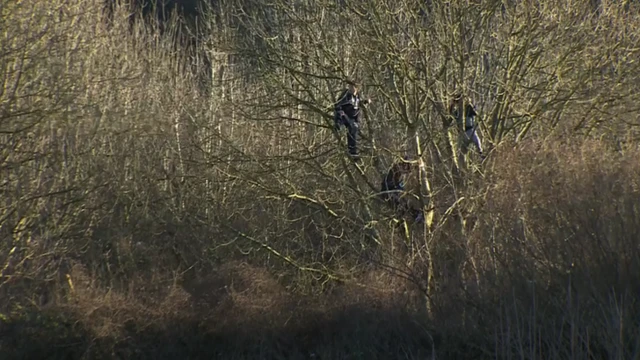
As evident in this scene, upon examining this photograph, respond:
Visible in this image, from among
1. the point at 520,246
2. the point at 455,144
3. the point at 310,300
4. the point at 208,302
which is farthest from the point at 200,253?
the point at 520,246

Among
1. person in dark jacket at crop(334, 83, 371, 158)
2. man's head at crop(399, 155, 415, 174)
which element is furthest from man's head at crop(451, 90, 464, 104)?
person in dark jacket at crop(334, 83, 371, 158)

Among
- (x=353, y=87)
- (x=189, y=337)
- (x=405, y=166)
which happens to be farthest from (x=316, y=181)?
(x=189, y=337)

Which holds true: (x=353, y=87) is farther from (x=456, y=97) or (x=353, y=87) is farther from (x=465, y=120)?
(x=465, y=120)

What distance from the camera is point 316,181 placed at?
459 inches

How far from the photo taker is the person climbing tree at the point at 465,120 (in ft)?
33.5

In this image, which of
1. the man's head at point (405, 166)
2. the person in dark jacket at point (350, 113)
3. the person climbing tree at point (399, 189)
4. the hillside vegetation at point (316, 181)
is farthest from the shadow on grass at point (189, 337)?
the person in dark jacket at point (350, 113)

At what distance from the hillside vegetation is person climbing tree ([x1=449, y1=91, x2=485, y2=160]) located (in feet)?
0.44

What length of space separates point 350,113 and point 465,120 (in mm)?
1440

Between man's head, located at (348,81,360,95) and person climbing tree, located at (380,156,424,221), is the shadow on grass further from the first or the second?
man's head, located at (348,81,360,95)

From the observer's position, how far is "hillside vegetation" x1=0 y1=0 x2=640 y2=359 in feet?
26.8

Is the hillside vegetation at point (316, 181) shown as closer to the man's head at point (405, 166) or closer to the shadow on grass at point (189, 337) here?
the shadow on grass at point (189, 337)

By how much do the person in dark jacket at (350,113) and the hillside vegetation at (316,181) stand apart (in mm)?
168

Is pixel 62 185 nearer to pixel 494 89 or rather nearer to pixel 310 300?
pixel 310 300

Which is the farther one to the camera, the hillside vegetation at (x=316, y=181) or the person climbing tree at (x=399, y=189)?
the person climbing tree at (x=399, y=189)
